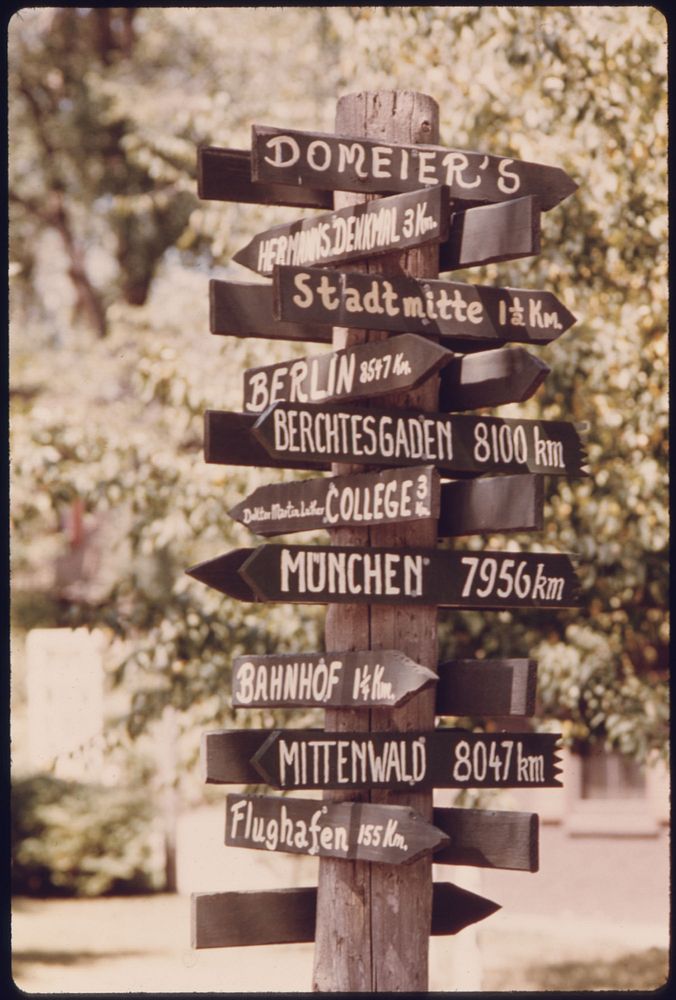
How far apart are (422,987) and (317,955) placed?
0.33 metres

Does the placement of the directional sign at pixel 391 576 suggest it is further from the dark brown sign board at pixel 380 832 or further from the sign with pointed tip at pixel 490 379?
the dark brown sign board at pixel 380 832

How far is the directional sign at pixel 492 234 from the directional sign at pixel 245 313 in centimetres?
53

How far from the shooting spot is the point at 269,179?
4.63m

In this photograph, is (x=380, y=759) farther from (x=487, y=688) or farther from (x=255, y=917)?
(x=255, y=917)

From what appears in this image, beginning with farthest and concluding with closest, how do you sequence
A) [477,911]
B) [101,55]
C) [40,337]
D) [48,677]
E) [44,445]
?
[40,337] → [101,55] → [48,677] → [44,445] → [477,911]

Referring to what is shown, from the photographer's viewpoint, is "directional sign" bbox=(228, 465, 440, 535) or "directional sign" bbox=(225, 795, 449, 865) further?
"directional sign" bbox=(228, 465, 440, 535)

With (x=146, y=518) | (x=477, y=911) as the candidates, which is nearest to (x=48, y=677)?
(x=146, y=518)

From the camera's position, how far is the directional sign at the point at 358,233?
15.0 feet

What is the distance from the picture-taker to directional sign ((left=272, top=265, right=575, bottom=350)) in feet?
14.8

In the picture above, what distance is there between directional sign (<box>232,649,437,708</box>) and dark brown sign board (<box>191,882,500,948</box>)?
579 millimetres

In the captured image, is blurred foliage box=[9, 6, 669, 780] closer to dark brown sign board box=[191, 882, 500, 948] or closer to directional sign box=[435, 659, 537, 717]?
directional sign box=[435, 659, 537, 717]

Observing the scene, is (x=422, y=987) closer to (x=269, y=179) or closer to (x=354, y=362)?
(x=354, y=362)

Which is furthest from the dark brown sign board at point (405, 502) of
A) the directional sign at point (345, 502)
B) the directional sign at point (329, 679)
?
the directional sign at point (329, 679)

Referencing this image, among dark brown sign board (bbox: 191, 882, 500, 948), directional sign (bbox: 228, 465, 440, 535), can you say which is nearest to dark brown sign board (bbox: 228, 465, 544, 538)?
directional sign (bbox: 228, 465, 440, 535)
